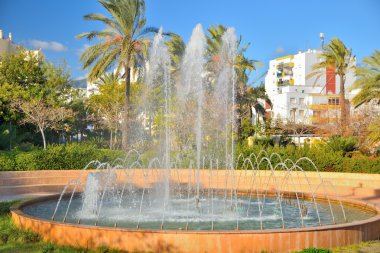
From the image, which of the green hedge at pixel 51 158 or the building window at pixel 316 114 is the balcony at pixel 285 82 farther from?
the green hedge at pixel 51 158

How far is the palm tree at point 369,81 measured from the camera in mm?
24328

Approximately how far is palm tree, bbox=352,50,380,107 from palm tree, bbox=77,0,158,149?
37.3 feet

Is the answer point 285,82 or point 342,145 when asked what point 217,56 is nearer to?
point 342,145

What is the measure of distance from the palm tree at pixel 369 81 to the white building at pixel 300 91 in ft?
61.3

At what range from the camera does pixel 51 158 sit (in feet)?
59.0

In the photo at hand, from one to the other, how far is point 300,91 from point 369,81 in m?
41.3

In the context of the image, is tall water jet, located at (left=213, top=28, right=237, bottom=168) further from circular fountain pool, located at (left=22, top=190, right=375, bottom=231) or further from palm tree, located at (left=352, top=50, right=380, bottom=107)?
circular fountain pool, located at (left=22, top=190, right=375, bottom=231)

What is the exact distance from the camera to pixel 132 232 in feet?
23.8

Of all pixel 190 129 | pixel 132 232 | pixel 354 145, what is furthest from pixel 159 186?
pixel 190 129

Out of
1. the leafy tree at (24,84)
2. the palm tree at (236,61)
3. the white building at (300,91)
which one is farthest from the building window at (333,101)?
the leafy tree at (24,84)

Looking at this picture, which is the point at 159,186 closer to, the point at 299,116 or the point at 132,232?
the point at 132,232

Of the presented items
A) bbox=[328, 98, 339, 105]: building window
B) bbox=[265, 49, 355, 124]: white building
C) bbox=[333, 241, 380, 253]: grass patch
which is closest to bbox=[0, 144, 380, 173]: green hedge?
bbox=[333, 241, 380, 253]: grass patch

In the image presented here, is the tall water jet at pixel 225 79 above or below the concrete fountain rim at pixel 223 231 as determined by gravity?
above

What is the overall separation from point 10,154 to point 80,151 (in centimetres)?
269
